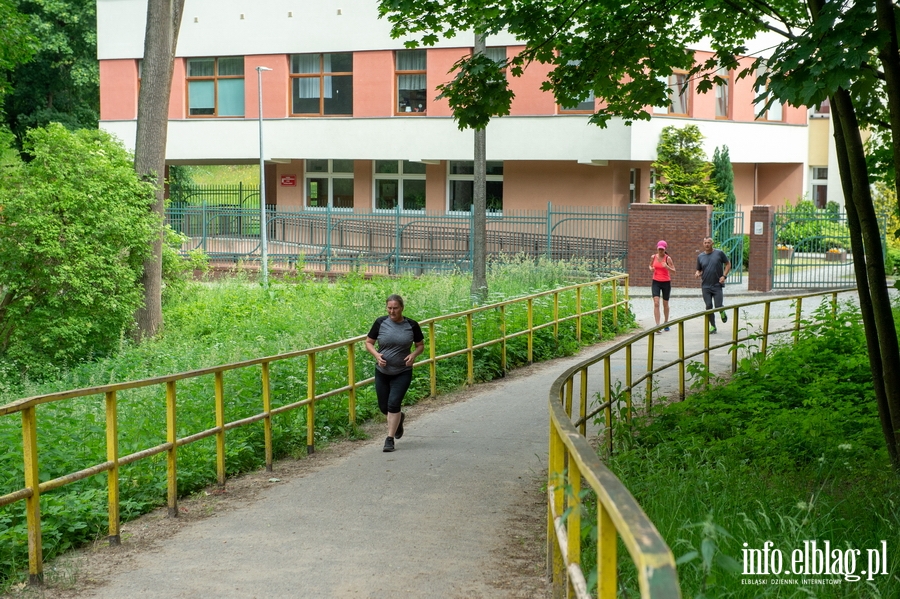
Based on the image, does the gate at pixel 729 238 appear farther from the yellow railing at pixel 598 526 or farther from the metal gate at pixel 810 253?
the yellow railing at pixel 598 526

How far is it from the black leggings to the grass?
2323 mm

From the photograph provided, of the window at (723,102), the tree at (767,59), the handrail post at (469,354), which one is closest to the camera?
the tree at (767,59)

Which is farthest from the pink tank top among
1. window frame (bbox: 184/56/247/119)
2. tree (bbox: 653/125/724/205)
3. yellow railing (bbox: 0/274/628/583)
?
window frame (bbox: 184/56/247/119)

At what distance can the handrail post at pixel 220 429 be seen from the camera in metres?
8.69

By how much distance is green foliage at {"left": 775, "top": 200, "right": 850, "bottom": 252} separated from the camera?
93.3 feet

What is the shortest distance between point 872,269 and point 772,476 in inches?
80.1

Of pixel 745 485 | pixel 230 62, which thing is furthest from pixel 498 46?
pixel 745 485

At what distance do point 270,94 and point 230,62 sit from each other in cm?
204

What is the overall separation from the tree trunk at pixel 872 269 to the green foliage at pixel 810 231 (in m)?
19.3

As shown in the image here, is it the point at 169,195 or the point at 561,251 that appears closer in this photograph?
the point at 561,251

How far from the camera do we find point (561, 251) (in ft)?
106

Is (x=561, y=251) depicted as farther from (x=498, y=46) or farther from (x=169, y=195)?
(x=169, y=195)

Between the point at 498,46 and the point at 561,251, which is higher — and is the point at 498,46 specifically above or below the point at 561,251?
above

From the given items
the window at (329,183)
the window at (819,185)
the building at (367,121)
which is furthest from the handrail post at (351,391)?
the window at (819,185)
